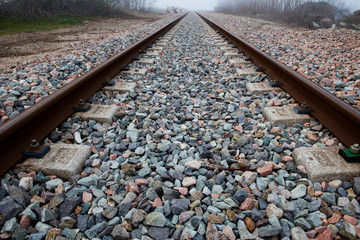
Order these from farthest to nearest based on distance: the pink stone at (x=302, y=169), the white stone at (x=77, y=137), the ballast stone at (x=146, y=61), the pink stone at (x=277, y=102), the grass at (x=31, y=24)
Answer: the grass at (x=31, y=24)
the ballast stone at (x=146, y=61)
the pink stone at (x=277, y=102)
the white stone at (x=77, y=137)
the pink stone at (x=302, y=169)

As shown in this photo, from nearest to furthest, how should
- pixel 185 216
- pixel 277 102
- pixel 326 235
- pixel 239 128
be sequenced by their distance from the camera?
1. pixel 326 235
2. pixel 185 216
3. pixel 239 128
4. pixel 277 102

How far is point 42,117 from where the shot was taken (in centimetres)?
205

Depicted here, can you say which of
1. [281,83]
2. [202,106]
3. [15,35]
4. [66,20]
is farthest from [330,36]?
[66,20]

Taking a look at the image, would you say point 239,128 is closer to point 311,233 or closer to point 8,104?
point 311,233

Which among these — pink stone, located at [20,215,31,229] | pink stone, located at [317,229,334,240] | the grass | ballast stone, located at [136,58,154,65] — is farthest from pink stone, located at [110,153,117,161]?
the grass

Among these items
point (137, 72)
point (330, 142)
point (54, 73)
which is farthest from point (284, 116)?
point (54, 73)

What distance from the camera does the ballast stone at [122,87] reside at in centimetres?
305

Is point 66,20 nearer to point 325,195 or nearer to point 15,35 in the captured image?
point 15,35

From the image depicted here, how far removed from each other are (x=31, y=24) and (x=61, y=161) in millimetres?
11863

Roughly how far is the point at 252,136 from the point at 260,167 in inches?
17.7

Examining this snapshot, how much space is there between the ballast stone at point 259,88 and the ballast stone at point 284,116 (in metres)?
0.57

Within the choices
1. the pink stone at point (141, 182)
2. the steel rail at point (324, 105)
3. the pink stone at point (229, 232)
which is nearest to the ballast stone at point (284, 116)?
the steel rail at point (324, 105)

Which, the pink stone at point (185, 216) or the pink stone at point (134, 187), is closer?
the pink stone at point (185, 216)

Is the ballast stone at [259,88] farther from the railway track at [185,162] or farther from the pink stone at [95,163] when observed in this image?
the pink stone at [95,163]
